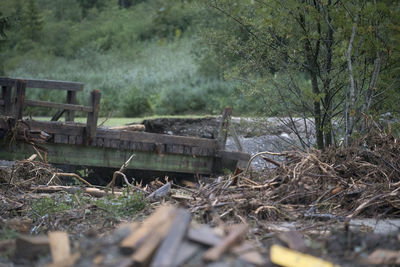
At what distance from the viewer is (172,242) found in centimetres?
290

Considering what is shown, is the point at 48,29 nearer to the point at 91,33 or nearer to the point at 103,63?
the point at 91,33

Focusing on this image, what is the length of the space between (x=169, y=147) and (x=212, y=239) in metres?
8.78

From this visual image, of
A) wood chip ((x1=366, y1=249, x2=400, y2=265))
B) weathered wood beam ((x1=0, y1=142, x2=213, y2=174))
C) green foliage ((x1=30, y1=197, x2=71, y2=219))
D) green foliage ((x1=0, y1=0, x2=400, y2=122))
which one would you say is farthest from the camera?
weathered wood beam ((x1=0, y1=142, x2=213, y2=174))

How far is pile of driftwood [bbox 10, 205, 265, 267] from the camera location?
2.82 metres

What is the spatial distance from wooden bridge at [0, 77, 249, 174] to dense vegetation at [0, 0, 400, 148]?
183 centimetres

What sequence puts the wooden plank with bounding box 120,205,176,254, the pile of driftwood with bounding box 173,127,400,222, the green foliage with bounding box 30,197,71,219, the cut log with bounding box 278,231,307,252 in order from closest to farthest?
the wooden plank with bounding box 120,205,176,254 < the cut log with bounding box 278,231,307,252 < the pile of driftwood with bounding box 173,127,400,222 < the green foliage with bounding box 30,197,71,219

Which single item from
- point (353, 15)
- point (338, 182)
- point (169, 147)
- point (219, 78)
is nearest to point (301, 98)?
point (353, 15)

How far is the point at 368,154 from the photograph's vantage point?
6.59 m

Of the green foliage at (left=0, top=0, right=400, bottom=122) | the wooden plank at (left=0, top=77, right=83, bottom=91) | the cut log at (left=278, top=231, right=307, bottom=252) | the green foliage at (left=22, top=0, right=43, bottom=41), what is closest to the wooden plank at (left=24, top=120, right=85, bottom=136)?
the wooden plank at (left=0, top=77, right=83, bottom=91)

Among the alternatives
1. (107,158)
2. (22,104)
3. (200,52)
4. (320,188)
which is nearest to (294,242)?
(320,188)

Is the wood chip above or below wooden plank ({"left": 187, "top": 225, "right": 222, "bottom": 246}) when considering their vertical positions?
below

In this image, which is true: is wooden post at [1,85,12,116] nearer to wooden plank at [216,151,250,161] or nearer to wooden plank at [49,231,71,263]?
wooden plank at [216,151,250,161]

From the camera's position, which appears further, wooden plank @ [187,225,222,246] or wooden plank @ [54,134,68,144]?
wooden plank @ [54,134,68,144]

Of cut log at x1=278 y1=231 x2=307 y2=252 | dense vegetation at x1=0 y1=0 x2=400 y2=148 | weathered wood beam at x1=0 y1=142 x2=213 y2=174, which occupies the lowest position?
weathered wood beam at x1=0 y1=142 x2=213 y2=174
